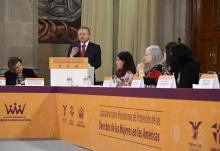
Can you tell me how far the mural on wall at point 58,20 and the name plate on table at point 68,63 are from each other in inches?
206

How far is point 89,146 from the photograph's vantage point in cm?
552

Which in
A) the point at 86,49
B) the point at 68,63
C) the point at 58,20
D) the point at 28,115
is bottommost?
the point at 28,115

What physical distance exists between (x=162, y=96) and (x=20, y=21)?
5.82 m

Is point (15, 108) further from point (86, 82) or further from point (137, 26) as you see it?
point (137, 26)

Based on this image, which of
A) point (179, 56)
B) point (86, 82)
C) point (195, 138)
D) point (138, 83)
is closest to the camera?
point (195, 138)

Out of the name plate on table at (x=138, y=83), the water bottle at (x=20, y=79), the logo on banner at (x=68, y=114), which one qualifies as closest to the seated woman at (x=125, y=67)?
the logo on banner at (x=68, y=114)

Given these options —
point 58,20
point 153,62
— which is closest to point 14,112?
point 153,62

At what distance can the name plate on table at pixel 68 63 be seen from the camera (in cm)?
673

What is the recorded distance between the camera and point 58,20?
1218cm

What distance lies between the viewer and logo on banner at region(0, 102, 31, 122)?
6.45 metres

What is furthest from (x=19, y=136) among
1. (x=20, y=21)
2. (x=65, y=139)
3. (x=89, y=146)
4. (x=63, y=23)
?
(x=63, y=23)

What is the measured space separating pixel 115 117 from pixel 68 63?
81.8 inches

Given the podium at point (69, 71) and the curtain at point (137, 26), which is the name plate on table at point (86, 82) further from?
the curtain at point (137, 26)

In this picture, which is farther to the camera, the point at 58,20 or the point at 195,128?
the point at 58,20
